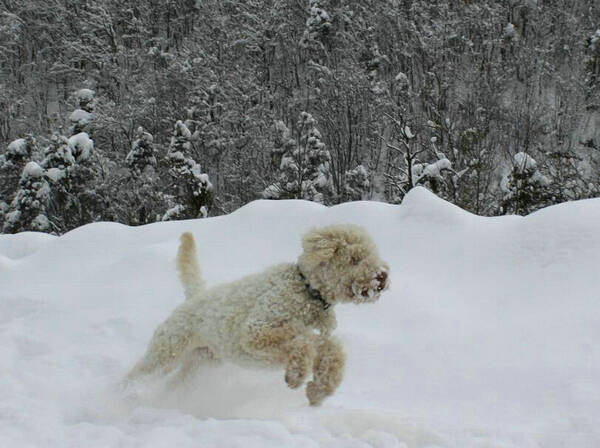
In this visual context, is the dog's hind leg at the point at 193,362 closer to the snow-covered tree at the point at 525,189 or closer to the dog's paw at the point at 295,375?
the dog's paw at the point at 295,375

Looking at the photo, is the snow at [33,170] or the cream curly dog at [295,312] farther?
the snow at [33,170]

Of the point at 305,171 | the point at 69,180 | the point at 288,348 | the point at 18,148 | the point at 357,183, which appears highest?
the point at 288,348

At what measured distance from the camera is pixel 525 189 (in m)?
14.2

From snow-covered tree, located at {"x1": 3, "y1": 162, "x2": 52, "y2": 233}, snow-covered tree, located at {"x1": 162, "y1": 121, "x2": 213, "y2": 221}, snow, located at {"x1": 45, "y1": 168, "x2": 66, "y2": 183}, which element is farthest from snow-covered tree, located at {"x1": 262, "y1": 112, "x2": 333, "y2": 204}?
snow-covered tree, located at {"x1": 3, "y1": 162, "x2": 52, "y2": 233}

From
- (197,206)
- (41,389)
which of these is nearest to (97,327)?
(41,389)

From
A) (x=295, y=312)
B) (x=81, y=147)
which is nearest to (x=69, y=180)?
(x=81, y=147)

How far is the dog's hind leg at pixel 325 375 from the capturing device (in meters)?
2.73

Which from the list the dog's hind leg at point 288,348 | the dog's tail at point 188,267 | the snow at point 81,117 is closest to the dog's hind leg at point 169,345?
the dog's tail at point 188,267

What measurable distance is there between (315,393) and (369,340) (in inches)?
52.9

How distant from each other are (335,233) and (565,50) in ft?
87.6

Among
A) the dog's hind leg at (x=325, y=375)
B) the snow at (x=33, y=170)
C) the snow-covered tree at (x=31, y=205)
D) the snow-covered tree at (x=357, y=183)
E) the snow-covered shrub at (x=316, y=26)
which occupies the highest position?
the dog's hind leg at (x=325, y=375)

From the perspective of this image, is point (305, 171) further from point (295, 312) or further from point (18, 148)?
point (295, 312)

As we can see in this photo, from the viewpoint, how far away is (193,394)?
341cm

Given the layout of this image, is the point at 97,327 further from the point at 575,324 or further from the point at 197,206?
the point at 197,206
